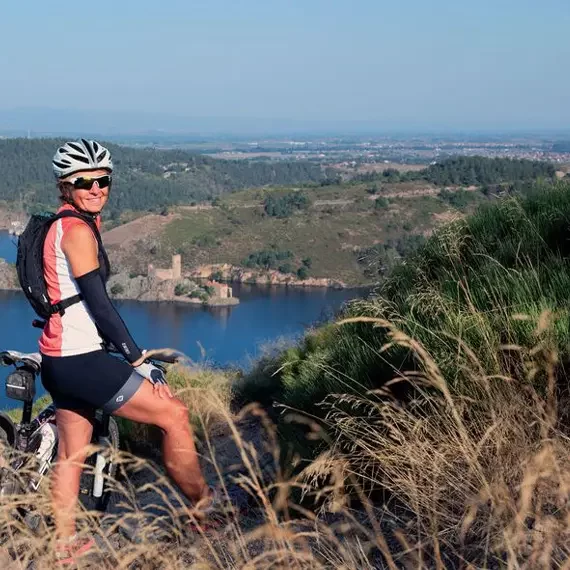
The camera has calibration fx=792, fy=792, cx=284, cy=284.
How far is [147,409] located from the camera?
295 centimetres

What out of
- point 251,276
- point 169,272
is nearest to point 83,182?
point 169,272

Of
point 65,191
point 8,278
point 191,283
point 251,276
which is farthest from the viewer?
point 251,276

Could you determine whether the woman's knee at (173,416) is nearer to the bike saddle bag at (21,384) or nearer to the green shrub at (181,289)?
the bike saddle bag at (21,384)

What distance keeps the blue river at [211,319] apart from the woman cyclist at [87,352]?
35431 mm

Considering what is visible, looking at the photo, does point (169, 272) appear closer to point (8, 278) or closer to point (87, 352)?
point (8, 278)

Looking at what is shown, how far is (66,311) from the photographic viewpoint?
2.86m

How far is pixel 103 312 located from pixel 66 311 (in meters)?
0.16

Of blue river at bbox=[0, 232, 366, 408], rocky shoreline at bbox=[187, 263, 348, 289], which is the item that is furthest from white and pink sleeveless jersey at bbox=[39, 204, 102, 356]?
rocky shoreline at bbox=[187, 263, 348, 289]

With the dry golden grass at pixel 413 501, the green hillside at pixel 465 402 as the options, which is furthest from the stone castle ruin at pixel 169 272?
the dry golden grass at pixel 413 501

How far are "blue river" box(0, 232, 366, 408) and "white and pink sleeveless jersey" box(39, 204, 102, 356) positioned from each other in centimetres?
3560

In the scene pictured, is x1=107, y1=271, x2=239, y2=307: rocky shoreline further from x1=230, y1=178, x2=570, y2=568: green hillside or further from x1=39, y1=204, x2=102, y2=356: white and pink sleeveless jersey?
x1=39, y1=204, x2=102, y2=356: white and pink sleeveless jersey

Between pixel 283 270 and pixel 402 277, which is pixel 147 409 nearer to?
pixel 402 277

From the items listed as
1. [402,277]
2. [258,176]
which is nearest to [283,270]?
[402,277]

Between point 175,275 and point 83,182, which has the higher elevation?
point 83,182
